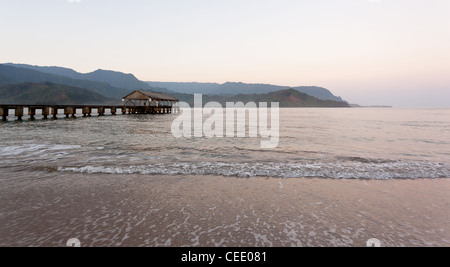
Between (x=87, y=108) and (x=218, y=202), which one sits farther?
(x=87, y=108)

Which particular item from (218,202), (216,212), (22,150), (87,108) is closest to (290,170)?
(218,202)

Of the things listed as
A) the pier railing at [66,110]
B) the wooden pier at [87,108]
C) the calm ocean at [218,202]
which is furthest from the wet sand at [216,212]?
the wooden pier at [87,108]

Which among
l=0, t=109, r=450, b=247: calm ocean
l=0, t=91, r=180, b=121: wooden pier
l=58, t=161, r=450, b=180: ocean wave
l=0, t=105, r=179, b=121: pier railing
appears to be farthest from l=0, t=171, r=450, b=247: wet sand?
l=0, t=91, r=180, b=121: wooden pier

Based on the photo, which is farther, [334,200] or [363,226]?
[334,200]

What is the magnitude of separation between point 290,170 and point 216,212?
4.72 meters

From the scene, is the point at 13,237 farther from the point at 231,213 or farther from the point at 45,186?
the point at 231,213

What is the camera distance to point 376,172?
28.7ft

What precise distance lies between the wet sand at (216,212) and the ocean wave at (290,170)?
755mm

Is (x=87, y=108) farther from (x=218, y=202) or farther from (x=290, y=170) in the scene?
(x=218, y=202)

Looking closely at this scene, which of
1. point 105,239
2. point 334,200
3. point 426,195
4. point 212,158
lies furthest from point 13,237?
point 426,195

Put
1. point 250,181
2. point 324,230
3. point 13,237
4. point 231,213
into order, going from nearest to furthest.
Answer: point 13,237, point 324,230, point 231,213, point 250,181

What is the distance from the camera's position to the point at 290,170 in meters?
8.79

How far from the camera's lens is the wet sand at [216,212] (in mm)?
3930
